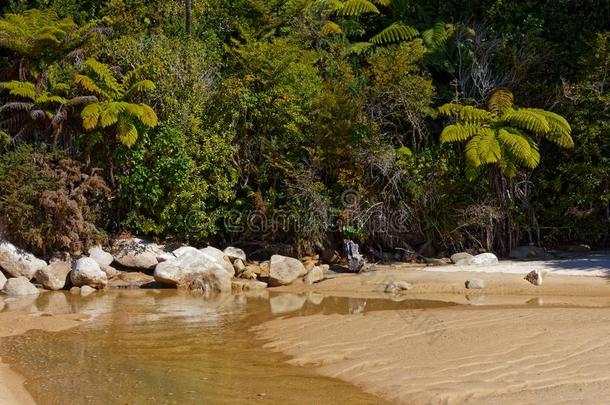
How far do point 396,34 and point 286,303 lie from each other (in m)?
9.42

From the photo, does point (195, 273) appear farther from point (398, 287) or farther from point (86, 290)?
point (398, 287)

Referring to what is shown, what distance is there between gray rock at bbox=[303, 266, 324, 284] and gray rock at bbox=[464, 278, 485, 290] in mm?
3322

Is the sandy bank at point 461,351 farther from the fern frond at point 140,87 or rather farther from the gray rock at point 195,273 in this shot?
the fern frond at point 140,87

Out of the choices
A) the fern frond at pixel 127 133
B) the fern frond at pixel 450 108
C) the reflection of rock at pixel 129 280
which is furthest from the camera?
the fern frond at pixel 450 108

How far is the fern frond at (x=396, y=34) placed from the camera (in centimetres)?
1962

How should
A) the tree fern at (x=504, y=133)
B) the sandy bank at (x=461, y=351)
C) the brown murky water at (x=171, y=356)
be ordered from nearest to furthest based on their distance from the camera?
the sandy bank at (x=461, y=351)
the brown murky water at (x=171, y=356)
the tree fern at (x=504, y=133)

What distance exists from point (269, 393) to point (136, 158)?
1064cm

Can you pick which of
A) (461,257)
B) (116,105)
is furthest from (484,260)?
(116,105)

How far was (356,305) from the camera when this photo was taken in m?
13.1

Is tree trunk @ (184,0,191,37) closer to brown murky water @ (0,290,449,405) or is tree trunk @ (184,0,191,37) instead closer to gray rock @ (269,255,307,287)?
gray rock @ (269,255,307,287)

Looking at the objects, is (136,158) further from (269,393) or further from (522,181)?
(269,393)

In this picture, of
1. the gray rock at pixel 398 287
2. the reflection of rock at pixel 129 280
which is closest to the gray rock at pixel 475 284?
the gray rock at pixel 398 287

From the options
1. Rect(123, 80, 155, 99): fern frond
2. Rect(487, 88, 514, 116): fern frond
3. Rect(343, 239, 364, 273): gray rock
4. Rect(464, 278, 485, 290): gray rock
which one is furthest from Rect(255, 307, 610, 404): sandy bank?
Rect(123, 80, 155, 99): fern frond

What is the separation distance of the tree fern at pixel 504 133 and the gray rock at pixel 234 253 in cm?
530
